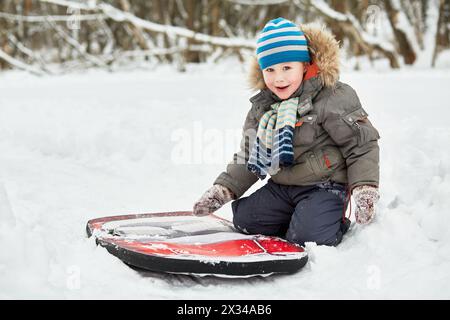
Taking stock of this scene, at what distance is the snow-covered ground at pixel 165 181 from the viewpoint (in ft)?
6.27

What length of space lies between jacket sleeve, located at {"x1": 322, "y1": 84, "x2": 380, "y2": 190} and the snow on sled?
1.37ft

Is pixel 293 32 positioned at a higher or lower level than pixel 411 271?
higher

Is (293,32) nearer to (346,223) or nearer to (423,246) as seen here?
(346,223)

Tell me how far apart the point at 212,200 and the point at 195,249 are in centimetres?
50

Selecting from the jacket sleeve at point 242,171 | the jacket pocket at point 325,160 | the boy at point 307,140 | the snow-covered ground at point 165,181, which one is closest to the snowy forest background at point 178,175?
the snow-covered ground at point 165,181

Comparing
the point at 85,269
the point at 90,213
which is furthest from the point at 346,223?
the point at 90,213

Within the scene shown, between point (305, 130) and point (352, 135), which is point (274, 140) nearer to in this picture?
point (305, 130)

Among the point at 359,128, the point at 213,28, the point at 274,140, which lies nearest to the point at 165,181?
the point at 274,140

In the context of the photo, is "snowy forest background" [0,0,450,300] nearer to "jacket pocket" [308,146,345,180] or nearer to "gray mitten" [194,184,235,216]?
"jacket pocket" [308,146,345,180]

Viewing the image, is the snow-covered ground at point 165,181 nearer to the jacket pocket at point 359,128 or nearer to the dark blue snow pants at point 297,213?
the dark blue snow pants at point 297,213

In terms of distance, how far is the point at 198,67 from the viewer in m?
9.30

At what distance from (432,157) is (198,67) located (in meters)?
6.82

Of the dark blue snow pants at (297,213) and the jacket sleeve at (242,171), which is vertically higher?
the jacket sleeve at (242,171)

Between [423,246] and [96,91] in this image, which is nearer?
[423,246]
